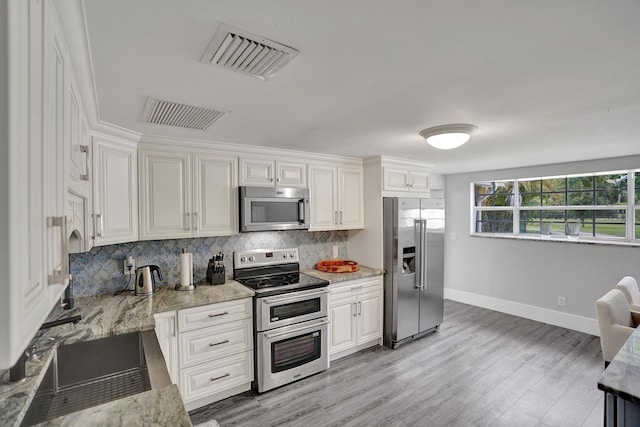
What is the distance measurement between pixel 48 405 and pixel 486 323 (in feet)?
15.4

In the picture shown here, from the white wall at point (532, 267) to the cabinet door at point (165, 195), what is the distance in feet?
14.5

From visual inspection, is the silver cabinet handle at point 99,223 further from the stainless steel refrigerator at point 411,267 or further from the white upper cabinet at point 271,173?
the stainless steel refrigerator at point 411,267

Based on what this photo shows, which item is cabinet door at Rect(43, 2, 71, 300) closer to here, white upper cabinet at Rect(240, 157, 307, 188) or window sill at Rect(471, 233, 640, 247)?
white upper cabinet at Rect(240, 157, 307, 188)

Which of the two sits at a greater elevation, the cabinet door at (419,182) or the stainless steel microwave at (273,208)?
the cabinet door at (419,182)

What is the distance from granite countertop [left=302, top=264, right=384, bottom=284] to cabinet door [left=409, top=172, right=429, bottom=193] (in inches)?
46.5

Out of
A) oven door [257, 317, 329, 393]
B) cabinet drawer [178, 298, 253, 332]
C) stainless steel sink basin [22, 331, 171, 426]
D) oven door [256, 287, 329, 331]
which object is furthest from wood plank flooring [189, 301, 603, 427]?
stainless steel sink basin [22, 331, 171, 426]

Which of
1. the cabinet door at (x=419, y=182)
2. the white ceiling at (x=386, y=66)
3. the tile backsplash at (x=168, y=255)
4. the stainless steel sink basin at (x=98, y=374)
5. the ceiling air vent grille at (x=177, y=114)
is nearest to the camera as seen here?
the white ceiling at (x=386, y=66)

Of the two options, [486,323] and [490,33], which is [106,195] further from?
[486,323]

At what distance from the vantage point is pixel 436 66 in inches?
56.3

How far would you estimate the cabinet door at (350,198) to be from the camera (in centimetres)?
375

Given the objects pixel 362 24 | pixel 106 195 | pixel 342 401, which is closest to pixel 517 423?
pixel 342 401

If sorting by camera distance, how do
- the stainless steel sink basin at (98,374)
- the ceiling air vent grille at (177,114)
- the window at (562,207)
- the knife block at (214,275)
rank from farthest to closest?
1. the window at (562,207)
2. the knife block at (214,275)
3. the ceiling air vent grille at (177,114)
4. the stainless steel sink basin at (98,374)

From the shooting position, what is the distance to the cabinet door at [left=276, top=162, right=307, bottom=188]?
330cm

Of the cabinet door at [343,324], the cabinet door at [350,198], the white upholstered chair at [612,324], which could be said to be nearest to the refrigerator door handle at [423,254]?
the cabinet door at [350,198]
